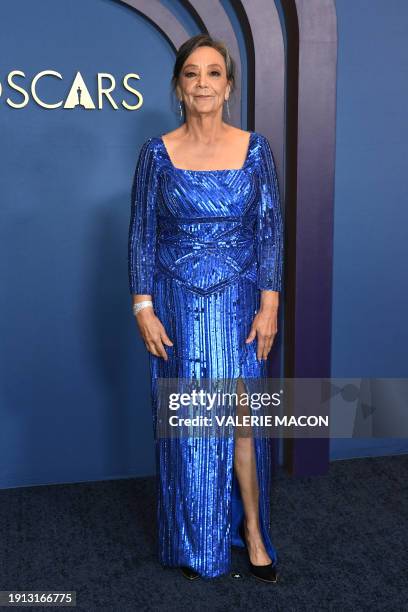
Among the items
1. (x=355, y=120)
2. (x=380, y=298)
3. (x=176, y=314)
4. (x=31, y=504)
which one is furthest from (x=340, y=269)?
(x=31, y=504)

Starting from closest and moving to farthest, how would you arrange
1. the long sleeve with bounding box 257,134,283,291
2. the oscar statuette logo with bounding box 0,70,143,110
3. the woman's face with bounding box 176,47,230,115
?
1. the woman's face with bounding box 176,47,230,115
2. the long sleeve with bounding box 257,134,283,291
3. the oscar statuette logo with bounding box 0,70,143,110

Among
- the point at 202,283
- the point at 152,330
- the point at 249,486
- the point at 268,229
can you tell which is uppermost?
the point at 268,229

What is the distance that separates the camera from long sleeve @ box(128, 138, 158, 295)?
7.41 feet

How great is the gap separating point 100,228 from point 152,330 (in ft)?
2.66

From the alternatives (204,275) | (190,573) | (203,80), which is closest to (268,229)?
(204,275)

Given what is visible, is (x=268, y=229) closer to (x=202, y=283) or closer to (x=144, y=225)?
(x=202, y=283)

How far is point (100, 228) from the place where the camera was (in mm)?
2955

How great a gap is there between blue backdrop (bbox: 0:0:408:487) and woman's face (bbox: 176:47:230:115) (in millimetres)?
725

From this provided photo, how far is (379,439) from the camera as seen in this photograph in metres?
3.36

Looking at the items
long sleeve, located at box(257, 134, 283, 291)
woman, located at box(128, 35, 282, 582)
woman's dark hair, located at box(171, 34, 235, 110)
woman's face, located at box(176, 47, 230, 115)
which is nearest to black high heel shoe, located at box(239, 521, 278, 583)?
woman, located at box(128, 35, 282, 582)

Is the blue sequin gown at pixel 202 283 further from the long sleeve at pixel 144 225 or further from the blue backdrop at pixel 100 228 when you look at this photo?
the blue backdrop at pixel 100 228

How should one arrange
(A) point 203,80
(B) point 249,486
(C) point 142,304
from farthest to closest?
(B) point 249,486, (C) point 142,304, (A) point 203,80

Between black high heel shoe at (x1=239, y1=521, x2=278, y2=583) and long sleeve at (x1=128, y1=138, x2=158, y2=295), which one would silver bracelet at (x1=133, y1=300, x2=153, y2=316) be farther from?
black high heel shoe at (x1=239, y1=521, x2=278, y2=583)

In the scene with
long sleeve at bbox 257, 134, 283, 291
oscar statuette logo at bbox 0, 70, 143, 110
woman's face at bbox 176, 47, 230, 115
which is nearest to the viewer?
woman's face at bbox 176, 47, 230, 115
